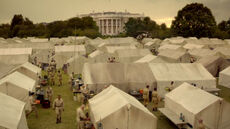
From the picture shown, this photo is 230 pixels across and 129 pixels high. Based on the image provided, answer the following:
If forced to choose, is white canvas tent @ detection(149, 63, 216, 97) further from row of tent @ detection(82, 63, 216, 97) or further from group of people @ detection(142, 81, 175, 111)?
group of people @ detection(142, 81, 175, 111)

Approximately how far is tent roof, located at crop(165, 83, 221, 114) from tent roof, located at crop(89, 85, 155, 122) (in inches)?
81.9

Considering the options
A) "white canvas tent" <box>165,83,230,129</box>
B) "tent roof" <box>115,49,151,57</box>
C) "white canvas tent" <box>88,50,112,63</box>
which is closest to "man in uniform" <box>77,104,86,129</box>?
"white canvas tent" <box>165,83,230,129</box>

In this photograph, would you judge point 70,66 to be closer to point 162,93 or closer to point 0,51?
point 0,51

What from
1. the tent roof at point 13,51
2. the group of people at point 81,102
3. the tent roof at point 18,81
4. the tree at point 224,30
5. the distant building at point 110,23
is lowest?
the group of people at point 81,102

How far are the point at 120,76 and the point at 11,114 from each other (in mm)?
7552

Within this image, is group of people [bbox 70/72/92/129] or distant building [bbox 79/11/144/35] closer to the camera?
group of people [bbox 70/72/92/129]

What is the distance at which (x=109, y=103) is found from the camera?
9.20 metres

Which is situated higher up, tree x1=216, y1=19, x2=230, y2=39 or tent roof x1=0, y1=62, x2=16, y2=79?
tree x1=216, y1=19, x2=230, y2=39

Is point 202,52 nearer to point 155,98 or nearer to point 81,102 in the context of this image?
point 155,98

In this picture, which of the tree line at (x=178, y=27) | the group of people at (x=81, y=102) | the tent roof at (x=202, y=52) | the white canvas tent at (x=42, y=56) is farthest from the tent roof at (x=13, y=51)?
the tree line at (x=178, y=27)

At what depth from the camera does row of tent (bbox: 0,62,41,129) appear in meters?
7.67

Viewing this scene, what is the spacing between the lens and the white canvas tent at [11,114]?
7.26m

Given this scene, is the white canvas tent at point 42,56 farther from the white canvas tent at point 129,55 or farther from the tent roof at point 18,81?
the tent roof at point 18,81

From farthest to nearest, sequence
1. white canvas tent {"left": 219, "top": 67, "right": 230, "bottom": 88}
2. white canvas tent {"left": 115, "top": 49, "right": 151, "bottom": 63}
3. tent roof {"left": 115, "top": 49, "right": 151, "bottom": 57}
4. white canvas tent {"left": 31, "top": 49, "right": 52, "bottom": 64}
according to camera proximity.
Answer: white canvas tent {"left": 31, "top": 49, "right": 52, "bottom": 64}, tent roof {"left": 115, "top": 49, "right": 151, "bottom": 57}, white canvas tent {"left": 115, "top": 49, "right": 151, "bottom": 63}, white canvas tent {"left": 219, "top": 67, "right": 230, "bottom": 88}
